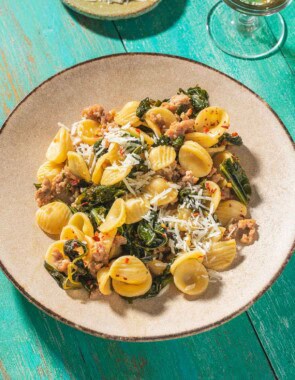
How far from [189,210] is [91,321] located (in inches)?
22.2

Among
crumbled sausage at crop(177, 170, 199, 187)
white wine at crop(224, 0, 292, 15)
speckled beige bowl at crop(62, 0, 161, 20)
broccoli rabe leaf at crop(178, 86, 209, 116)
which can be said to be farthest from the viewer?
speckled beige bowl at crop(62, 0, 161, 20)

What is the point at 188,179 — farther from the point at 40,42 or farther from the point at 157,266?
the point at 40,42

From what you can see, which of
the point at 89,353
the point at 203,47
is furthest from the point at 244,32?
the point at 89,353

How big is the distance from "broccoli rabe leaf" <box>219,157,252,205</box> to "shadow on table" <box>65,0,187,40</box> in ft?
3.69

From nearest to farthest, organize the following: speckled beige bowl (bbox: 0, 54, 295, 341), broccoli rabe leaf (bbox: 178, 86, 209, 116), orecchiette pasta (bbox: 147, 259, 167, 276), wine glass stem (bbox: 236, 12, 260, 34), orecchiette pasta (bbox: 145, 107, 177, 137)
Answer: speckled beige bowl (bbox: 0, 54, 295, 341), orecchiette pasta (bbox: 147, 259, 167, 276), orecchiette pasta (bbox: 145, 107, 177, 137), broccoli rabe leaf (bbox: 178, 86, 209, 116), wine glass stem (bbox: 236, 12, 260, 34)

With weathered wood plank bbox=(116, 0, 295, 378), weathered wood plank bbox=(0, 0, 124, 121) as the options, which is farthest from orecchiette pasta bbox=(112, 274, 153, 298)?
weathered wood plank bbox=(0, 0, 124, 121)

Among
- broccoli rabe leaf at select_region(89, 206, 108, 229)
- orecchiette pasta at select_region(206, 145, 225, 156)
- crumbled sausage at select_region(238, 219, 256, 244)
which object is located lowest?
crumbled sausage at select_region(238, 219, 256, 244)

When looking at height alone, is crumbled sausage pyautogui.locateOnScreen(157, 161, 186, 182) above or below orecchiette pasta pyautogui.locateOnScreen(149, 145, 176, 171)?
below

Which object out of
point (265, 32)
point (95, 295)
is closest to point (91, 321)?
point (95, 295)

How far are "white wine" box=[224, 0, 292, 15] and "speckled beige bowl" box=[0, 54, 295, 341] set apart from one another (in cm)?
45

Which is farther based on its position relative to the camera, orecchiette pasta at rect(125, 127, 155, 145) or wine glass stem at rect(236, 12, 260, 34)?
wine glass stem at rect(236, 12, 260, 34)

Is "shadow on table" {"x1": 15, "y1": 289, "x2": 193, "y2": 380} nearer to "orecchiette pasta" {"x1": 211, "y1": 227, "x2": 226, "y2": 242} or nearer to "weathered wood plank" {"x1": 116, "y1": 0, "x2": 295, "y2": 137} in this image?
"orecchiette pasta" {"x1": 211, "y1": 227, "x2": 226, "y2": 242}

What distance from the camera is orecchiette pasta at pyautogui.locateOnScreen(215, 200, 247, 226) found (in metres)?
2.23

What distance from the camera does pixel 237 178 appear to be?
7.49 feet
